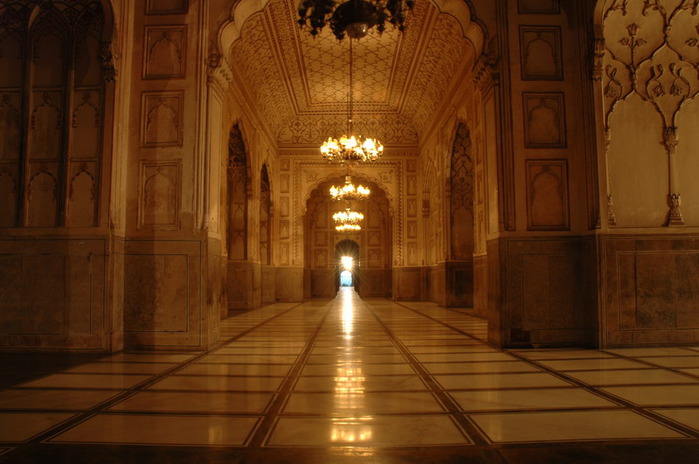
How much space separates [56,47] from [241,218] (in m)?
6.52

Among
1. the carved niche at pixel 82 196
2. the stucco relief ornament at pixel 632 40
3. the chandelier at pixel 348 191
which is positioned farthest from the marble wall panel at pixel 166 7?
the chandelier at pixel 348 191

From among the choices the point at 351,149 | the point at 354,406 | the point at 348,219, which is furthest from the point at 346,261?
the point at 354,406

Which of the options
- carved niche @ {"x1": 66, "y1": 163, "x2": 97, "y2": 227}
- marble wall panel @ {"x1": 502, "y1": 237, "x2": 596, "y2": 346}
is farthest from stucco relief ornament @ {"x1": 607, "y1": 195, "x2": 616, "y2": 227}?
carved niche @ {"x1": 66, "y1": 163, "x2": 97, "y2": 227}

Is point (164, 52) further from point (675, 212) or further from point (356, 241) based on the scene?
point (356, 241)

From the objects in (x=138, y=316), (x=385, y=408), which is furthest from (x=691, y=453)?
(x=138, y=316)

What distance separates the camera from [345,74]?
39.0 ft

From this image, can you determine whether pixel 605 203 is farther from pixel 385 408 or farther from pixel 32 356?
pixel 32 356

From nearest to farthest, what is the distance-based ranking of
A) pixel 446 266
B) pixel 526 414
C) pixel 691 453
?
pixel 691 453
pixel 526 414
pixel 446 266

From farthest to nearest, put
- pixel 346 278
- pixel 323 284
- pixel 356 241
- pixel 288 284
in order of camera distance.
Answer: pixel 346 278
pixel 356 241
pixel 323 284
pixel 288 284

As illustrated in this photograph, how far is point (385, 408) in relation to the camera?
2.91 metres

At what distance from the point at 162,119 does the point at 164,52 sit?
765mm

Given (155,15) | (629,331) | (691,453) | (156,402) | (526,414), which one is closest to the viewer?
(691,453)

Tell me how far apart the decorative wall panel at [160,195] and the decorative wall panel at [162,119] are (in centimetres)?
24

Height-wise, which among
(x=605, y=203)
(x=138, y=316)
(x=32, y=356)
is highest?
(x=605, y=203)
